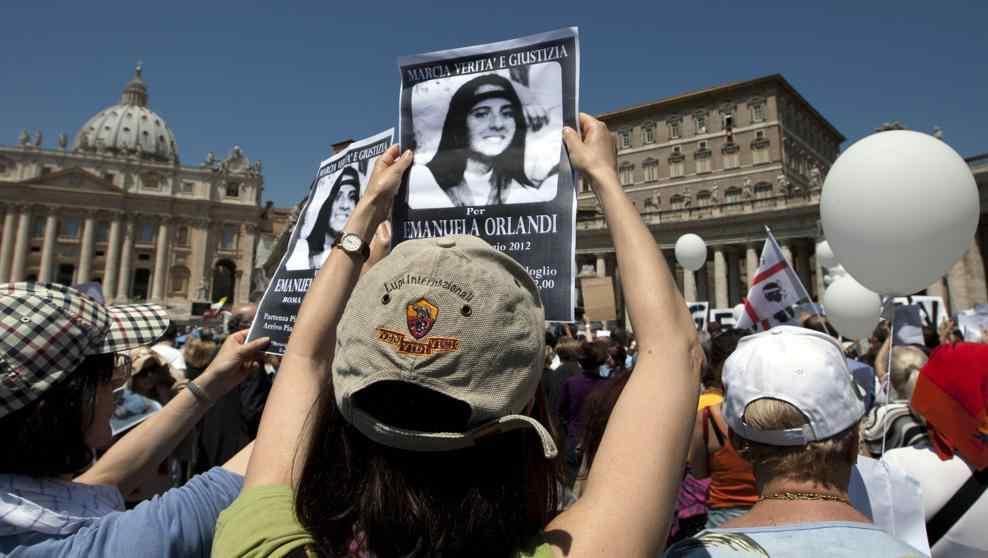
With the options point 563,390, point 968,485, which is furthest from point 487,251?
point 563,390

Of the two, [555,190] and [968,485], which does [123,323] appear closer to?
[555,190]

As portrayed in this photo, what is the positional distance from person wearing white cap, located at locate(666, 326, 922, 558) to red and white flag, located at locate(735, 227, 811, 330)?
6.19m

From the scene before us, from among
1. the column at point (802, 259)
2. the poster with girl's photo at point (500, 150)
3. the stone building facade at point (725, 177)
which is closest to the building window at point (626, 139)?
the stone building facade at point (725, 177)

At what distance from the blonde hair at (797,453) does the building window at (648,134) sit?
51782mm

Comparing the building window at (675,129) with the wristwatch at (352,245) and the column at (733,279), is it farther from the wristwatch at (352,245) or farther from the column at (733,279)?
the wristwatch at (352,245)

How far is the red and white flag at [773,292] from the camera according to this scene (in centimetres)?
769

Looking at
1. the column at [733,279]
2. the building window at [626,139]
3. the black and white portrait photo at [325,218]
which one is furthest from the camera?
the building window at [626,139]

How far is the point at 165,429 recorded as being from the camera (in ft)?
7.07

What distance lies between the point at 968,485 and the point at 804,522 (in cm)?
134

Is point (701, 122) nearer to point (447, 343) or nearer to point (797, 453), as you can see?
point (797, 453)

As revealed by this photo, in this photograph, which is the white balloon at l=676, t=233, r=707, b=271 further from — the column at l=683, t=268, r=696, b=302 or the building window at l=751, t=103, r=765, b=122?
the building window at l=751, t=103, r=765, b=122

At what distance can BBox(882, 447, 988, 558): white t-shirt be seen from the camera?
89.9 inches

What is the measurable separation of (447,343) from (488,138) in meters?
1.84

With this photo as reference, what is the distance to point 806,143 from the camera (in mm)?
49062
